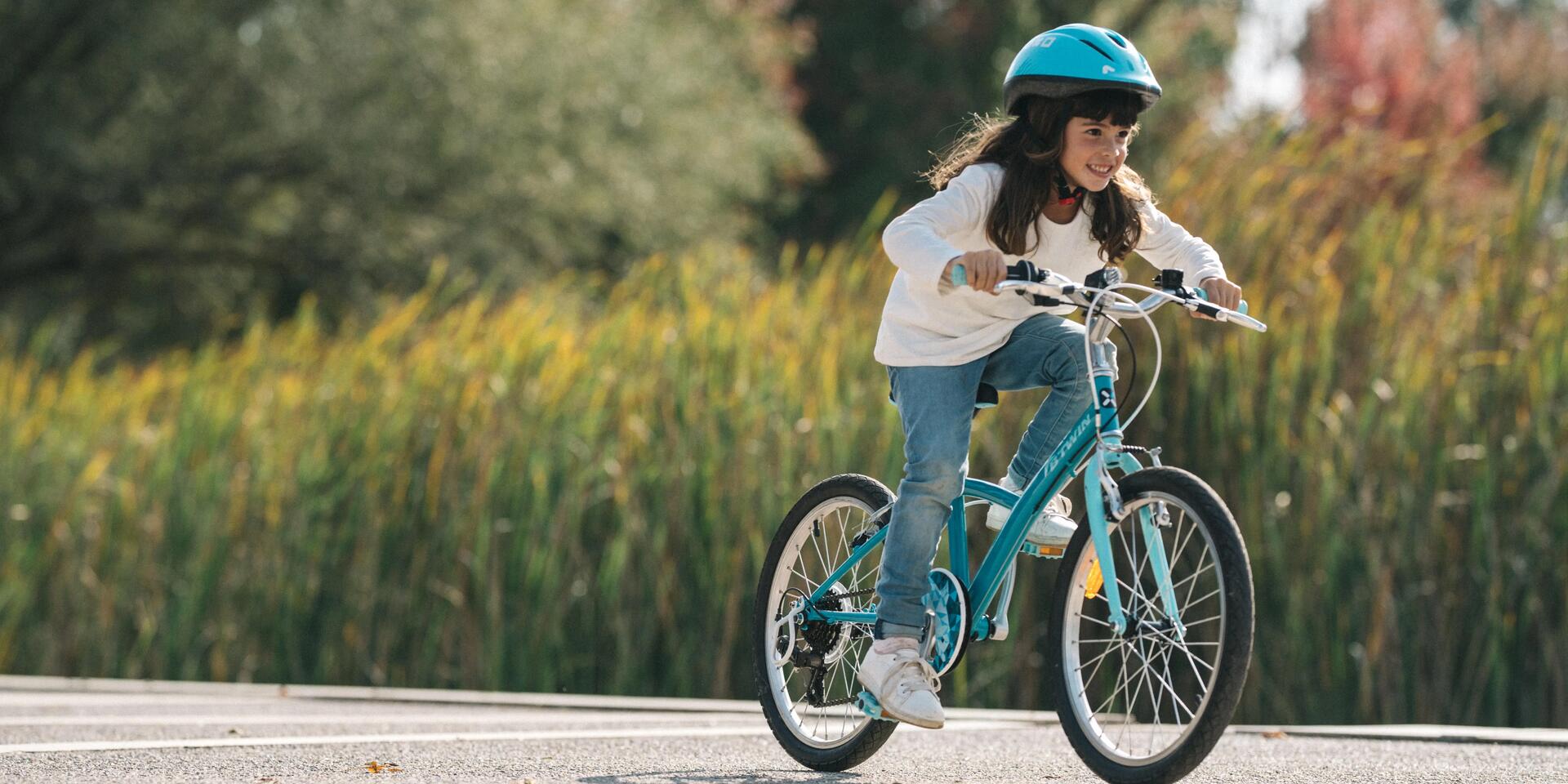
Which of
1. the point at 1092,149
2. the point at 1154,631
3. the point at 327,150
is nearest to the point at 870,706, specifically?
the point at 1154,631

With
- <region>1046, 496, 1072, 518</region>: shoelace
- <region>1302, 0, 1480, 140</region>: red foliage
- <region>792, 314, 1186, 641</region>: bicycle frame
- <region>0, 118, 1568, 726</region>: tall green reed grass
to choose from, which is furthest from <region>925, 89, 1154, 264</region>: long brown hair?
<region>1302, 0, 1480, 140</region>: red foliage

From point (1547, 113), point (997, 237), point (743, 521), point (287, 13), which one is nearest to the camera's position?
point (997, 237)

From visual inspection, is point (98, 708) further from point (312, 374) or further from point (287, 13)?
point (287, 13)

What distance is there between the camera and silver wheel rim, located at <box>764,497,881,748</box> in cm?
475

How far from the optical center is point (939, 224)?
13.9 feet

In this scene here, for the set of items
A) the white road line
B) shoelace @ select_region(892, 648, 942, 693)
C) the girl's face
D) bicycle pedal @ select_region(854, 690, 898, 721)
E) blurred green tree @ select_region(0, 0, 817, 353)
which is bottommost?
the white road line

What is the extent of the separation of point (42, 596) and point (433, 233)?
382 inches

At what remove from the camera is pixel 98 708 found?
6.51m

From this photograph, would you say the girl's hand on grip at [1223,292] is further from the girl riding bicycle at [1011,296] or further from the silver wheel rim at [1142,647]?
the silver wheel rim at [1142,647]

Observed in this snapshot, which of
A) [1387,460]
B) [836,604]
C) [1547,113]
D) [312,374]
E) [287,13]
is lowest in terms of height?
[836,604]

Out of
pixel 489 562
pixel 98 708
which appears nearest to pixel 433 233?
pixel 489 562

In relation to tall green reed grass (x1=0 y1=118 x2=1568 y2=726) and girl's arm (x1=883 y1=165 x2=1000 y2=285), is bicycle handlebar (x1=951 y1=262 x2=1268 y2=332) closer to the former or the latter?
girl's arm (x1=883 y1=165 x2=1000 y2=285)

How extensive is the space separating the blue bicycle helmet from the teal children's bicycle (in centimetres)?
43

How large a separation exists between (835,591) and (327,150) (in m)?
13.7
